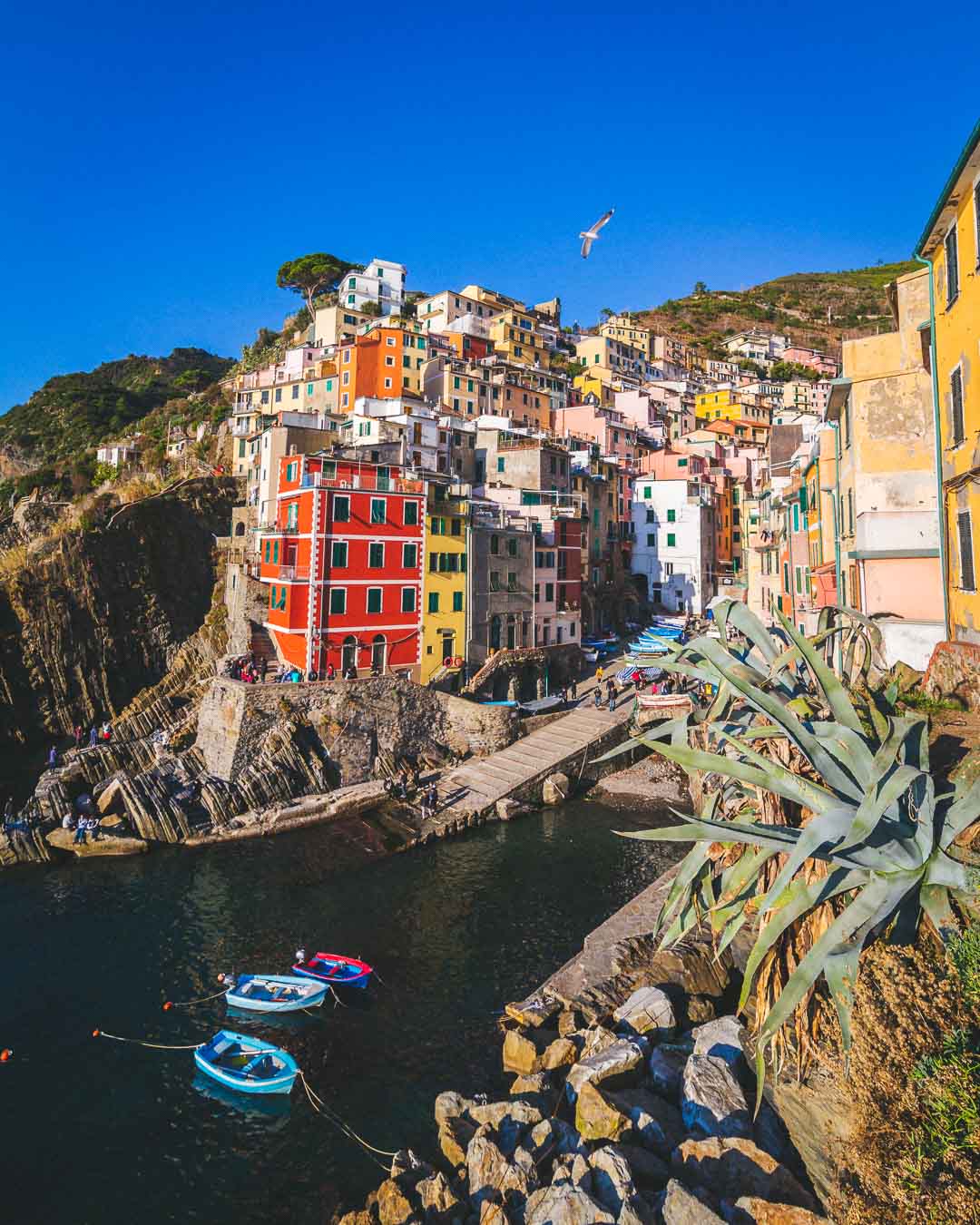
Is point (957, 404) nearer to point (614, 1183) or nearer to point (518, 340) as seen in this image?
point (614, 1183)

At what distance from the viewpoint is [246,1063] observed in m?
18.7

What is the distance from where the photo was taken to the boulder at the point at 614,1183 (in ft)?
34.3

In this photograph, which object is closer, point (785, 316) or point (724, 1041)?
point (724, 1041)

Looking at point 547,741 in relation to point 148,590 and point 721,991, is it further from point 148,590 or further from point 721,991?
point 148,590

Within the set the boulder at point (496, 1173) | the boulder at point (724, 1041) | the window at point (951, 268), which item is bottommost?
the boulder at point (496, 1173)

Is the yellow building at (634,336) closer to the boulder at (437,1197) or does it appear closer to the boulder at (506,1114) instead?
the boulder at (506,1114)

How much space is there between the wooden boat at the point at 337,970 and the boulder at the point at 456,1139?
7.35 meters

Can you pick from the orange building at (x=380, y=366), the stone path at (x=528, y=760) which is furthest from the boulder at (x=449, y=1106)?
the orange building at (x=380, y=366)

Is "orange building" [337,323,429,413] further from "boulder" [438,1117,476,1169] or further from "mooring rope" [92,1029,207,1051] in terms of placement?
"boulder" [438,1117,476,1169]

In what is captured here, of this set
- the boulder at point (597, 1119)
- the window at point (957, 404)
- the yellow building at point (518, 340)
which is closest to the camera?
the boulder at point (597, 1119)

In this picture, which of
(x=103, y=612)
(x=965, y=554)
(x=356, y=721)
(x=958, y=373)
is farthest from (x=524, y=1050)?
(x=103, y=612)

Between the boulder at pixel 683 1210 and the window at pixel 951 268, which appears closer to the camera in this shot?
the boulder at pixel 683 1210

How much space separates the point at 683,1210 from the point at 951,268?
738 inches

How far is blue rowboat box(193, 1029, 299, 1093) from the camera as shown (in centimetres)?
1786
